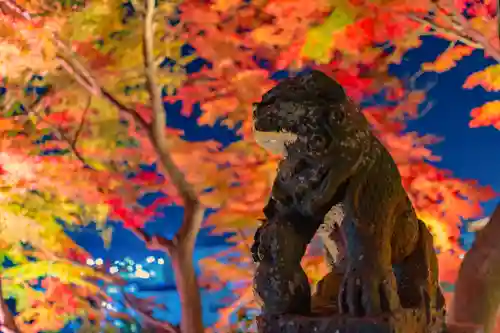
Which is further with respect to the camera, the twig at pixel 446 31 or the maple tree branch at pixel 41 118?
the maple tree branch at pixel 41 118

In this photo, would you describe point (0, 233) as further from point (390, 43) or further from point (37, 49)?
point (390, 43)

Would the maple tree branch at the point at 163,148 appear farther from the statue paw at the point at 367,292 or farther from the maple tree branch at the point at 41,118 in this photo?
the statue paw at the point at 367,292

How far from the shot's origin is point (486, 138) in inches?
237

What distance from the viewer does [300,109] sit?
4.70 ft

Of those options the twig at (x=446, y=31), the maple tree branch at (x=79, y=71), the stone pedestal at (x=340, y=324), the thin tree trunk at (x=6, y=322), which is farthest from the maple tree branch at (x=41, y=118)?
the stone pedestal at (x=340, y=324)

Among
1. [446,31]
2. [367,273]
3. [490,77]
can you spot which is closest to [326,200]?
[367,273]

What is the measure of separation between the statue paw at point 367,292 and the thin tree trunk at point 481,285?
6.68 ft

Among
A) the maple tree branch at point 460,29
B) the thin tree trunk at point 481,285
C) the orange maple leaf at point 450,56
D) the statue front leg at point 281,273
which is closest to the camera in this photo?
the statue front leg at point 281,273

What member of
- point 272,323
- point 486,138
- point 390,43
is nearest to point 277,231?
point 272,323

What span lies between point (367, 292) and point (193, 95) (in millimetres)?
3595

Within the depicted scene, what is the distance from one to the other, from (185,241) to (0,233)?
204 centimetres

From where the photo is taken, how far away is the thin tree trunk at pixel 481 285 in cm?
312

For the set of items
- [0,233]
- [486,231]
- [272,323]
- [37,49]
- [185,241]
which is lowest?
[272,323]

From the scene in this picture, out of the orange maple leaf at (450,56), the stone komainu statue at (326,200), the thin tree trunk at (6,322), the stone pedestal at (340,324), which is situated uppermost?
the orange maple leaf at (450,56)
